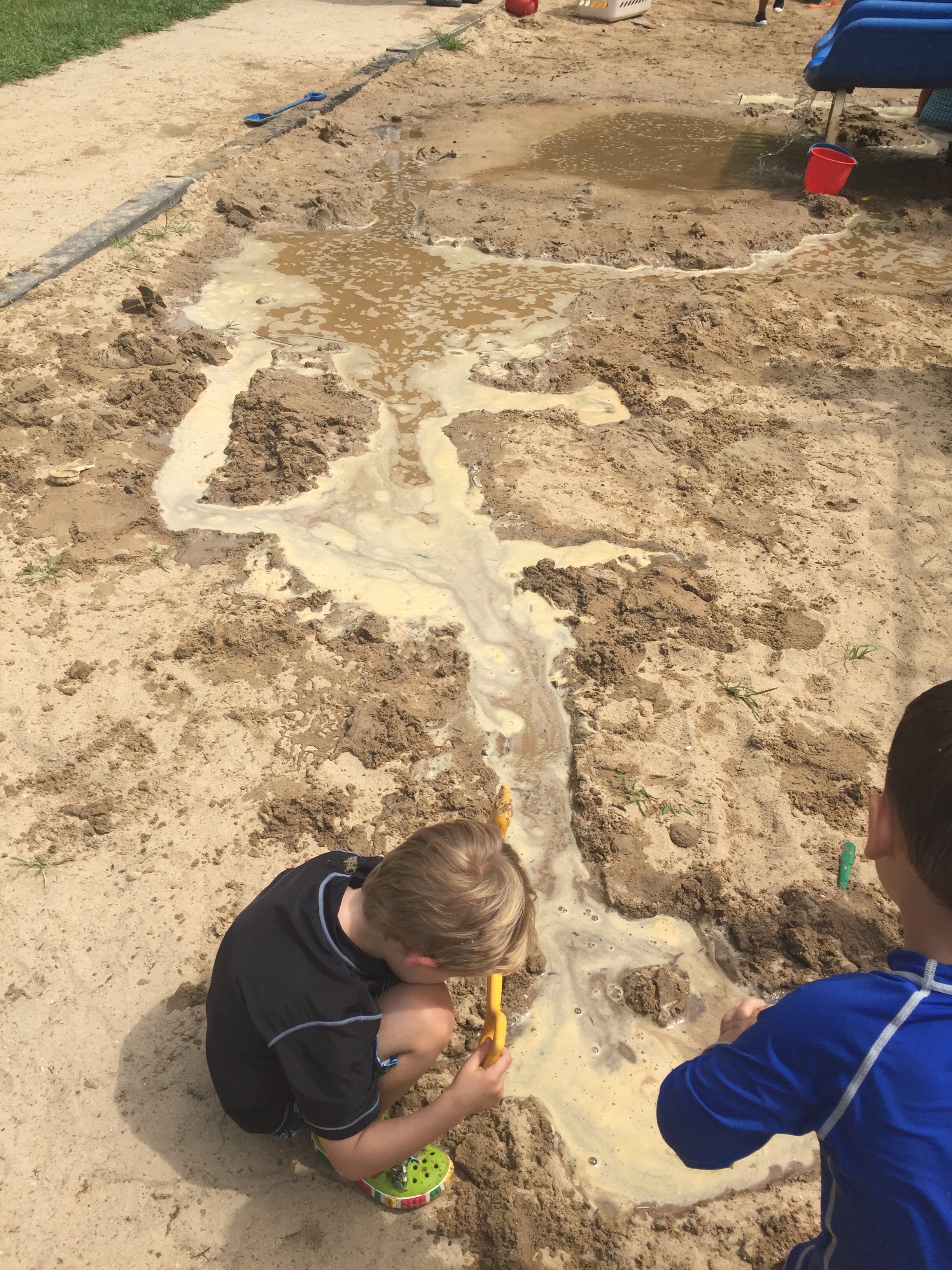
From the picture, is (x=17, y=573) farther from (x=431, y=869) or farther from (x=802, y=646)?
(x=802, y=646)

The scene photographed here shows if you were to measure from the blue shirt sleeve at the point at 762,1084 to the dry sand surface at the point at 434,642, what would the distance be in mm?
850

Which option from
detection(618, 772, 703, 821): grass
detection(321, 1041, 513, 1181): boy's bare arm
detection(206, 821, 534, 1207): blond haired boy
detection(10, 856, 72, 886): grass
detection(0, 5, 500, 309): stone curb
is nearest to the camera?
detection(206, 821, 534, 1207): blond haired boy

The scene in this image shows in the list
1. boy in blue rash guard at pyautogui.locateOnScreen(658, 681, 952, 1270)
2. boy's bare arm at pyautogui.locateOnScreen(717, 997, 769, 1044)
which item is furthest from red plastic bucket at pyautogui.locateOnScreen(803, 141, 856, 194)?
boy's bare arm at pyautogui.locateOnScreen(717, 997, 769, 1044)

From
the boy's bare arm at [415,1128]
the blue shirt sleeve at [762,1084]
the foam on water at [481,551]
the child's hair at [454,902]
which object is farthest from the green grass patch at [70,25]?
the blue shirt sleeve at [762,1084]

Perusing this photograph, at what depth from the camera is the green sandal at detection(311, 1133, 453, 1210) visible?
183cm

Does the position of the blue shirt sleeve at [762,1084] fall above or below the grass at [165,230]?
below

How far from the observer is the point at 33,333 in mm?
4602

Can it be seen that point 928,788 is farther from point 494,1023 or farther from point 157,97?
point 157,97

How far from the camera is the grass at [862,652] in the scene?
3072 mm

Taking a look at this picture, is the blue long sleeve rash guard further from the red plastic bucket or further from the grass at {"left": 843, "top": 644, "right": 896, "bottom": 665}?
the red plastic bucket

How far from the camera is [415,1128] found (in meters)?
1.70

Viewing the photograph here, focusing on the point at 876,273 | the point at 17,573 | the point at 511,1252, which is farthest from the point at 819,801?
the point at 876,273

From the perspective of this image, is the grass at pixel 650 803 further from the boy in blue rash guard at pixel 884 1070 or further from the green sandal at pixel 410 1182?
the boy in blue rash guard at pixel 884 1070

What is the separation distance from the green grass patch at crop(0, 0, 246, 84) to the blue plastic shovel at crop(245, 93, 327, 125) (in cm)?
267
